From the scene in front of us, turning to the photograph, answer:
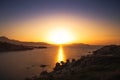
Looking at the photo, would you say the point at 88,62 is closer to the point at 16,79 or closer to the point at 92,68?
the point at 92,68

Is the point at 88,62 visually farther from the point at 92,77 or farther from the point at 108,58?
the point at 92,77

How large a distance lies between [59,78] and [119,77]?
12.3 m

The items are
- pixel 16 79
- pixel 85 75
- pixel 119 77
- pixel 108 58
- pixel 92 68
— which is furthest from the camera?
pixel 16 79

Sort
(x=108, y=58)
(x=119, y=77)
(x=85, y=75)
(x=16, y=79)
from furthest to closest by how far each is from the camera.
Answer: (x=16, y=79), (x=108, y=58), (x=85, y=75), (x=119, y=77)

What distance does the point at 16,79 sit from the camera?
193 ft

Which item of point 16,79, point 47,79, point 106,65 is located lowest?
point 16,79

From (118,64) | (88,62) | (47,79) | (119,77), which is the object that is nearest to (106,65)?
(118,64)

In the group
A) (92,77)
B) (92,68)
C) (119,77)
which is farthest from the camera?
(92,68)

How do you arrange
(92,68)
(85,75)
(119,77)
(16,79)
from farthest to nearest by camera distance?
(16,79) → (92,68) → (85,75) → (119,77)

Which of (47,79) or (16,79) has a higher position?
(47,79)

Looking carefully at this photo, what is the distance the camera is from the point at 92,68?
130ft

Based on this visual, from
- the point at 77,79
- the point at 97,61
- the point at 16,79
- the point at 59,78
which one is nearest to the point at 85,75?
the point at 77,79

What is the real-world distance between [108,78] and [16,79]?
3675 centimetres

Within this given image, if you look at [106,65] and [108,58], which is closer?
[106,65]
